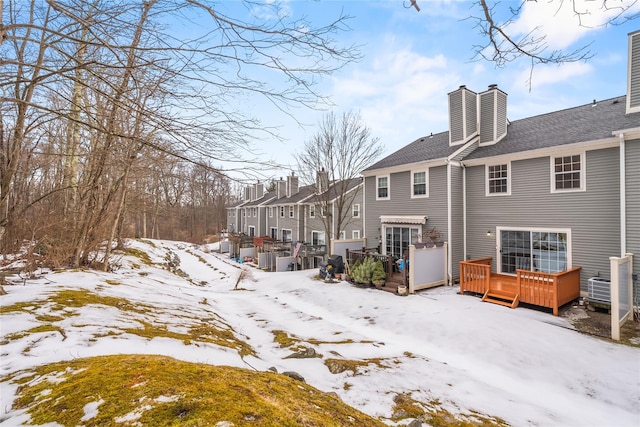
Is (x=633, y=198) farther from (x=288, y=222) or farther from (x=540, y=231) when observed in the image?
(x=288, y=222)

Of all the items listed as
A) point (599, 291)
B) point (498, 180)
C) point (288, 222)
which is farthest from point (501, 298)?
point (288, 222)

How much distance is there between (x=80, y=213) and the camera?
26.1 feet

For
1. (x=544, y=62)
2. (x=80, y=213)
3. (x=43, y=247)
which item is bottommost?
(x=43, y=247)

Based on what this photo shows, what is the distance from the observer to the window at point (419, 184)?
12.4 meters

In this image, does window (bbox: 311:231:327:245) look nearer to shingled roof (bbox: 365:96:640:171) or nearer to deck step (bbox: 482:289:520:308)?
shingled roof (bbox: 365:96:640:171)

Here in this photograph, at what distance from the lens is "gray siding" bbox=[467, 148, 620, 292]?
8.35m

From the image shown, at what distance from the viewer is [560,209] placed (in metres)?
9.28

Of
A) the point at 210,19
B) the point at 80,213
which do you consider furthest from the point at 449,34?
the point at 80,213

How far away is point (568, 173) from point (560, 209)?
116 cm

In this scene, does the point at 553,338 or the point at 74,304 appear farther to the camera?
the point at 553,338

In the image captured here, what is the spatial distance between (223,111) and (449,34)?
3.39m

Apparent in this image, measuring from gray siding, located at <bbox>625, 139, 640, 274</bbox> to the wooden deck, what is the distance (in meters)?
1.37

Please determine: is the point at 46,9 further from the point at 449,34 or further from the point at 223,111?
the point at 449,34

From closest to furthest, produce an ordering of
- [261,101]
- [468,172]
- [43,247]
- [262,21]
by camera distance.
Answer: [262,21] < [261,101] < [43,247] < [468,172]
